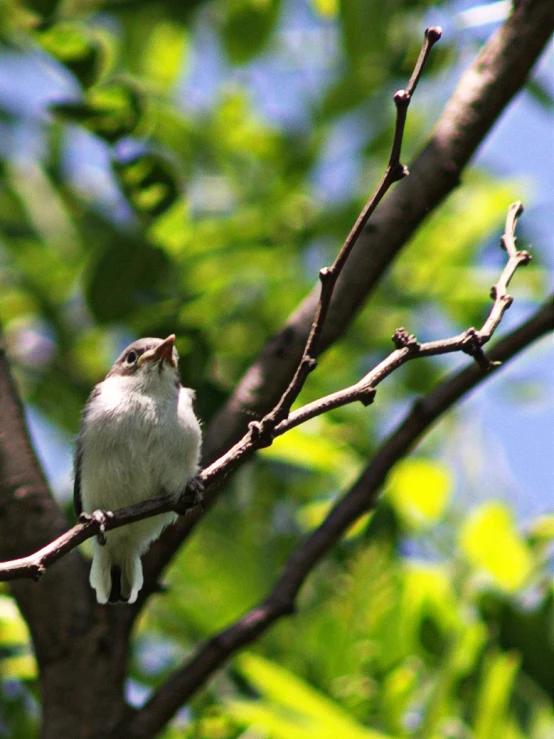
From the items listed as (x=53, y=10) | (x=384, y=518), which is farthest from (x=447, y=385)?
(x=53, y=10)

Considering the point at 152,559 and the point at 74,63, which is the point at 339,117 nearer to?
the point at 74,63

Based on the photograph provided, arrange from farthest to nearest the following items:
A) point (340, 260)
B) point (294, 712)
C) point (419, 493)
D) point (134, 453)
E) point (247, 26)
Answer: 1. point (247, 26)
2. point (419, 493)
3. point (134, 453)
4. point (294, 712)
5. point (340, 260)

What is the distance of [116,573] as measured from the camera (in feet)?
11.4

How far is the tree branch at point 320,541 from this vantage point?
A: 124 inches

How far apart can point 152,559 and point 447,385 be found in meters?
1.12

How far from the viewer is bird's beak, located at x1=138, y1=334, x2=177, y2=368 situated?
354 centimetres

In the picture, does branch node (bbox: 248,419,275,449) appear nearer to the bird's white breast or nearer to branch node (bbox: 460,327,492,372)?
branch node (bbox: 460,327,492,372)

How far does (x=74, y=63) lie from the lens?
328 centimetres

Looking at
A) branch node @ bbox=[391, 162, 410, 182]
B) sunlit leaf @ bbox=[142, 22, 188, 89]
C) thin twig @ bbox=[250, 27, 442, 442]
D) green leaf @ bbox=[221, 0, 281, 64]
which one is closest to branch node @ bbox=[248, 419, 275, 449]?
thin twig @ bbox=[250, 27, 442, 442]

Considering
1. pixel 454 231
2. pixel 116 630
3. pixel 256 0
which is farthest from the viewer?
pixel 454 231

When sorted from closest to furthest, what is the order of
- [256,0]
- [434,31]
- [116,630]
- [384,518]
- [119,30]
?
[434,31], [116,630], [384,518], [256,0], [119,30]

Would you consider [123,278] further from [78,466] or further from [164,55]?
[164,55]

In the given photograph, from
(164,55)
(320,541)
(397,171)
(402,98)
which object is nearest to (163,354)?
(320,541)

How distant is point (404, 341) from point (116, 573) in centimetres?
162
